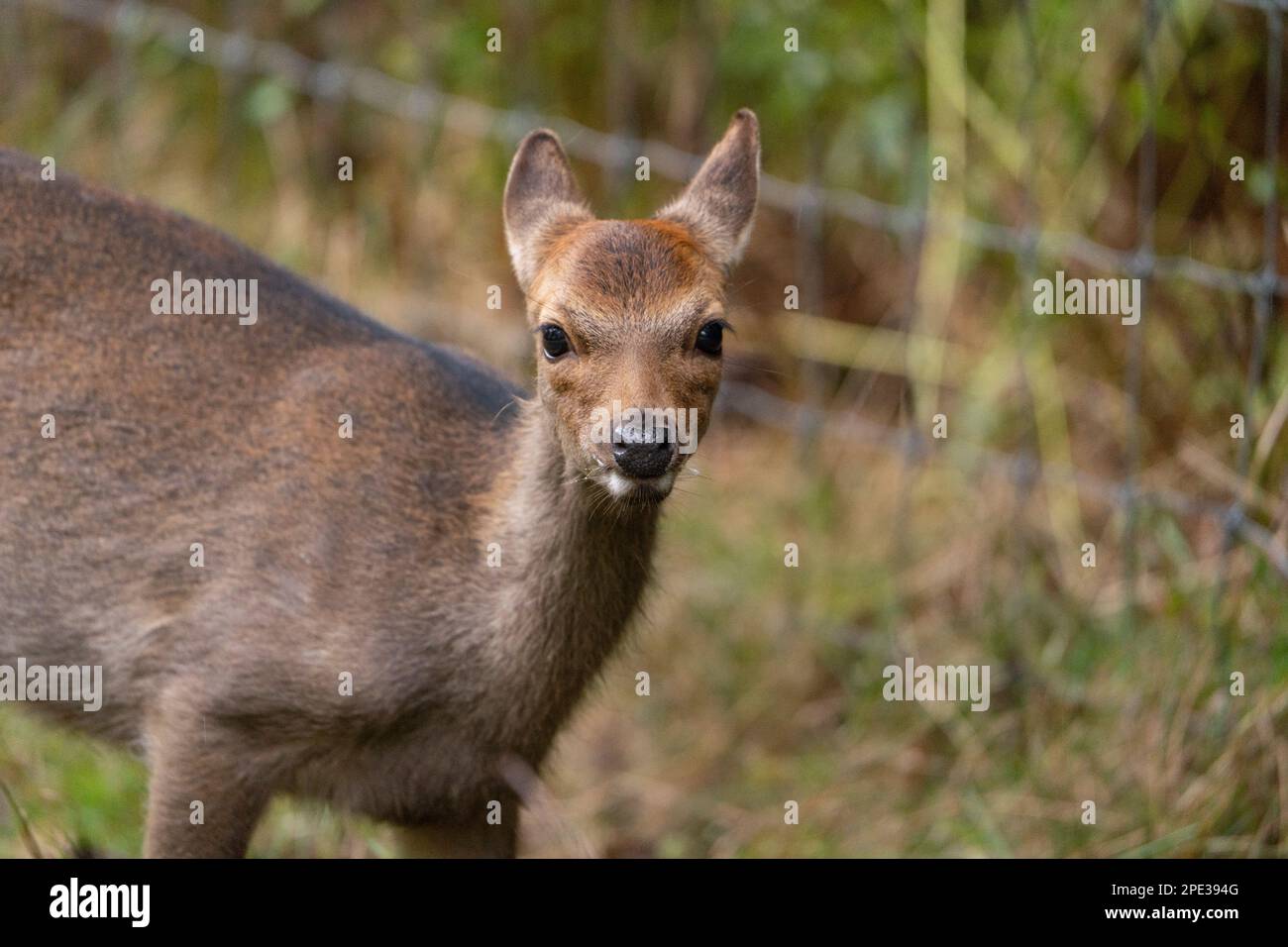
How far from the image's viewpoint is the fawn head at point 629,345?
3.99 m

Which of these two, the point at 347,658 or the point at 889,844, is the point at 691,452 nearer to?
the point at 347,658

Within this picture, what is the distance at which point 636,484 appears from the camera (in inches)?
158

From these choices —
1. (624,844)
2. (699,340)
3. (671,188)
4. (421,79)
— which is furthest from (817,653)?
(421,79)

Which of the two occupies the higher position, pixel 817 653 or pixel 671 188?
pixel 671 188

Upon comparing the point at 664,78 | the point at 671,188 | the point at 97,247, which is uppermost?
the point at 664,78

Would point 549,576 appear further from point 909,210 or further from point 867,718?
point 909,210

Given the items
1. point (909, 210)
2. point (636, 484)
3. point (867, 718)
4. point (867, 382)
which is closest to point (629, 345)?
point (636, 484)

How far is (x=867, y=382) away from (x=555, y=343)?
401cm

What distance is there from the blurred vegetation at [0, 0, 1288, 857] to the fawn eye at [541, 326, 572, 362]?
0.94 metres

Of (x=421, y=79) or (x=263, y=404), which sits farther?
(x=421, y=79)

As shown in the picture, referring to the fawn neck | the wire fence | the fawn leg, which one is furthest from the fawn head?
the wire fence

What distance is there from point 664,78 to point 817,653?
3017 millimetres

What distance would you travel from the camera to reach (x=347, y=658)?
15.0ft
